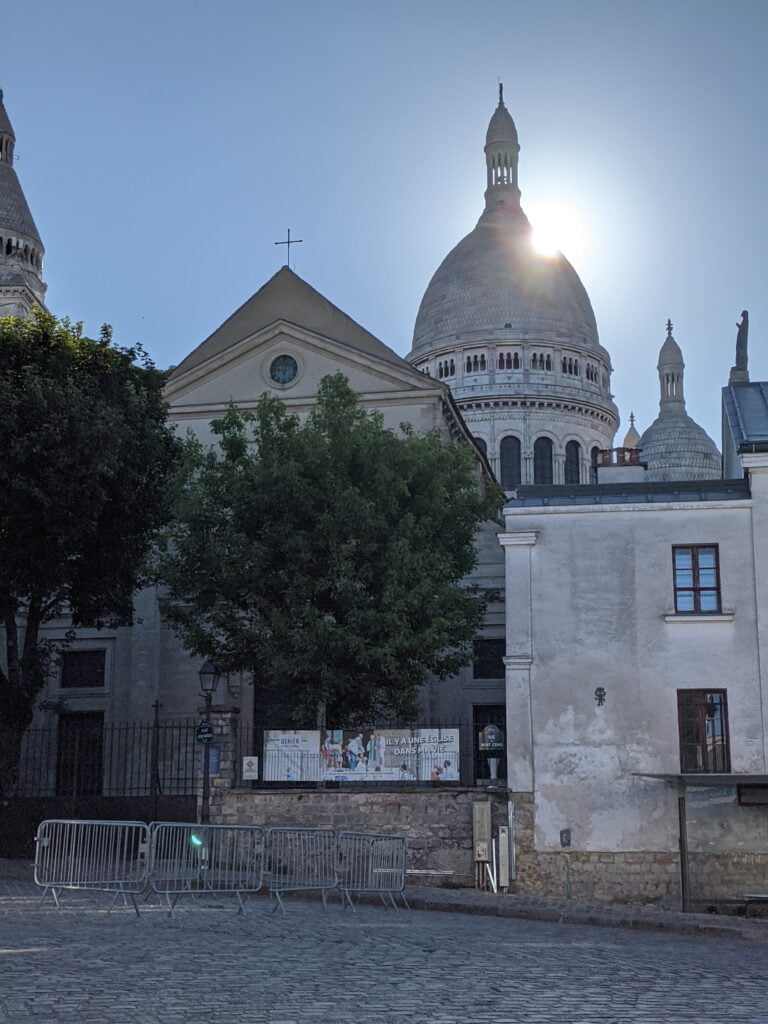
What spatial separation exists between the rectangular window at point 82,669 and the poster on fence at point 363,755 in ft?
60.2

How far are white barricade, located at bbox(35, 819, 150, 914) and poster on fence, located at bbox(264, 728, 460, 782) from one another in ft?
30.5

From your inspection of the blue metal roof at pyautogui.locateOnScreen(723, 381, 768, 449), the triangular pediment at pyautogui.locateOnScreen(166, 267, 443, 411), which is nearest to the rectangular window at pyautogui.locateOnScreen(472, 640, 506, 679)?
the triangular pediment at pyautogui.locateOnScreen(166, 267, 443, 411)

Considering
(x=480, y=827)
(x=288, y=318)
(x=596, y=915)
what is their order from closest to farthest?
(x=596, y=915) → (x=480, y=827) → (x=288, y=318)

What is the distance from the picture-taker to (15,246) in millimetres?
71375

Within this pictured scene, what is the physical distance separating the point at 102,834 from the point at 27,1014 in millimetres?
9277

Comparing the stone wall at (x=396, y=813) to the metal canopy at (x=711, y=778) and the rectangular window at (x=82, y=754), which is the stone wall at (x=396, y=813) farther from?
the rectangular window at (x=82, y=754)

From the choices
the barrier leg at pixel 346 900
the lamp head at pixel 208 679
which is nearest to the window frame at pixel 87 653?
the lamp head at pixel 208 679

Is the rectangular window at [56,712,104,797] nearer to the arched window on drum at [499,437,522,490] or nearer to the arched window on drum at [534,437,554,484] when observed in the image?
the arched window on drum at [534,437,554,484]

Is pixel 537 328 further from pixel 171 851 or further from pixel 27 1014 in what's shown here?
pixel 27 1014

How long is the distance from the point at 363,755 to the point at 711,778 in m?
6.92

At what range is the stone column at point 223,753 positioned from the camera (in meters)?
27.0

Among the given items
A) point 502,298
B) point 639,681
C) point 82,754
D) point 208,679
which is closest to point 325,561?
point 208,679

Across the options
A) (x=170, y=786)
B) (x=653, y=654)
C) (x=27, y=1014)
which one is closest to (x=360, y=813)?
(x=653, y=654)

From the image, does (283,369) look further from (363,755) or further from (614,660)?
(614,660)
